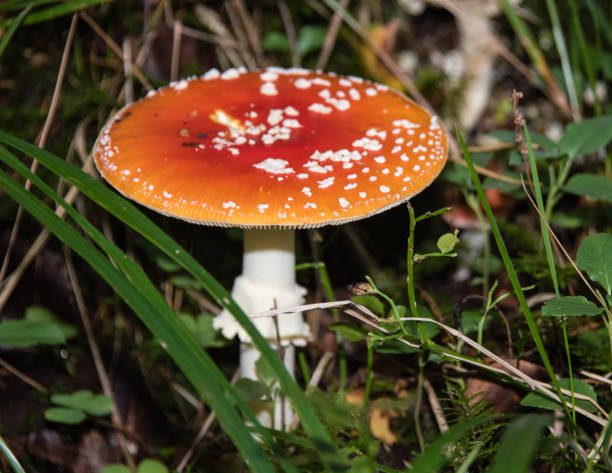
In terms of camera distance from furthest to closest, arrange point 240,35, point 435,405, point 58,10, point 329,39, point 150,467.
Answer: point 329,39, point 240,35, point 58,10, point 435,405, point 150,467

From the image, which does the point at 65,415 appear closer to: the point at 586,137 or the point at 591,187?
the point at 591,187

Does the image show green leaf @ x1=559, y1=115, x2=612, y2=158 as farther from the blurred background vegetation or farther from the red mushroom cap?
the red mushroom cap

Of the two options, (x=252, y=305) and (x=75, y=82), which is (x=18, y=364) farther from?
(x=75, y=82)

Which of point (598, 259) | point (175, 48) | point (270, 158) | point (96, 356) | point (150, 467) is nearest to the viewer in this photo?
point (598, 259)

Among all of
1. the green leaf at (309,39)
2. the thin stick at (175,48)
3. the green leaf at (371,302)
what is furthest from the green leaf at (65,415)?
the green leaf at (309,39)

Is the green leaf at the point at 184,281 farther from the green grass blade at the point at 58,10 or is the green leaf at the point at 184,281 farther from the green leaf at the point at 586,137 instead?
the green leaf at the point at 586,137

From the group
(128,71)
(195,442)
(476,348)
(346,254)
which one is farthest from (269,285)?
(128,71)
